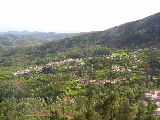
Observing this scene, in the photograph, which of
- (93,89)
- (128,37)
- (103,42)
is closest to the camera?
(93,89)

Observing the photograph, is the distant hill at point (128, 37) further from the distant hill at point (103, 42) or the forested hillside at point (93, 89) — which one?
the forested hillside at point (93, 89)

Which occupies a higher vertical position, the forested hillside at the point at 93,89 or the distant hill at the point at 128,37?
the distant hill at the point at 128,37

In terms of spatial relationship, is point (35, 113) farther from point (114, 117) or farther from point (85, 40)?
point (85, 40)

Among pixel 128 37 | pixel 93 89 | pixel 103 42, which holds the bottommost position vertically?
pixel 93 89

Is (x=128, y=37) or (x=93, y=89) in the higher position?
(x=128, y=37)

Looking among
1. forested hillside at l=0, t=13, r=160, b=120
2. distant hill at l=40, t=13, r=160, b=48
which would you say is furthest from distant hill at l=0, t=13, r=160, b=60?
forested hillside at l=0, t=13, r=160, b=120

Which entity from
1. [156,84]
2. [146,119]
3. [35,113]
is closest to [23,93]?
[35,113]

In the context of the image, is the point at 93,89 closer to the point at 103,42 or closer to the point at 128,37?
the point at 128,37

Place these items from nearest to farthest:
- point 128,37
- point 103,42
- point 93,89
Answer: point 93,89
point 128,37
point 103,42

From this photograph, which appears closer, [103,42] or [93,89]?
[93,89]

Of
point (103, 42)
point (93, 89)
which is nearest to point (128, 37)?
point (103, 42)

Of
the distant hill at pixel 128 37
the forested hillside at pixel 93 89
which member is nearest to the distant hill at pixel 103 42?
the distant hill at pixel 128 37
